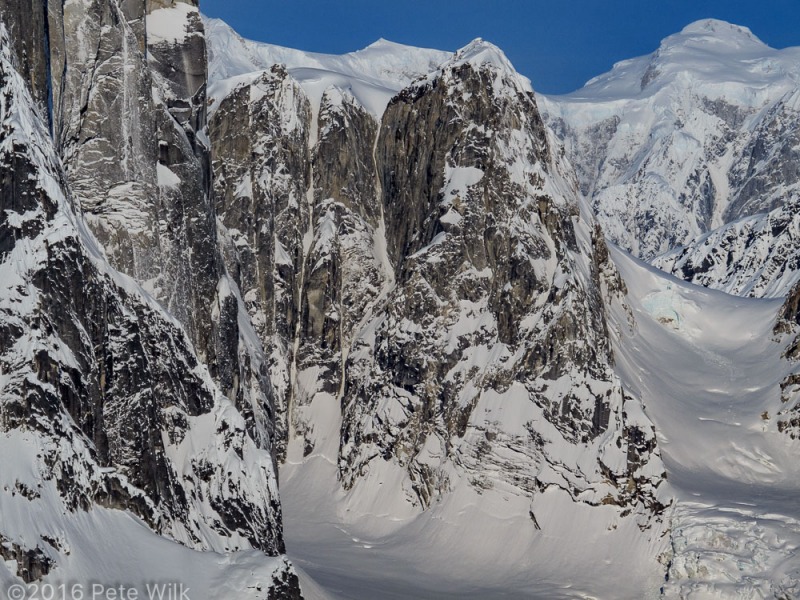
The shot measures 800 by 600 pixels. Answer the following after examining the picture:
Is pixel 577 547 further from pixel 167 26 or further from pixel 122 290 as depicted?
pixel 122 290

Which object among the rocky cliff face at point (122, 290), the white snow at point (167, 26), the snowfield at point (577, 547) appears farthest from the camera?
the snowfield at point (577, 547)

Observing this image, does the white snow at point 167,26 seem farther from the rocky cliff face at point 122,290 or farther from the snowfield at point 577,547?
the snowfield at point 577,547

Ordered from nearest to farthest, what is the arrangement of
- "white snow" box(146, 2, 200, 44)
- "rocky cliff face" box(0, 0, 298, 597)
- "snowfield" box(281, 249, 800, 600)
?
"rocky cliff face" box(0, 0, 298, 597), "white snow" box(146, 2, 200, 44), "snowfield" box(281, 249, 800, 600)

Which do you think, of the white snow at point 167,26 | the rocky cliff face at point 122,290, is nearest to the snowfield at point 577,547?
Result: the rocky cliff face at point 122,290

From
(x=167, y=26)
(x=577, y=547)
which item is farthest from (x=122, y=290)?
(x=577, y=547)

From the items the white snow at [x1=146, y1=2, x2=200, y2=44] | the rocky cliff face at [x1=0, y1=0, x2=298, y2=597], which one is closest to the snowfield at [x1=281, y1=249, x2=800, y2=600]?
the rocky cliff face at [x1=0, y1=0, x2=298, y2=597]

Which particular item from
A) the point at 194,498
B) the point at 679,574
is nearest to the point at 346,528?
the point at 679,574

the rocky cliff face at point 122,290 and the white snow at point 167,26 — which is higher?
the white snow at point 167,26

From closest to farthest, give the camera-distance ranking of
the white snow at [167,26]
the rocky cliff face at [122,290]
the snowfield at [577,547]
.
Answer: the rocky cliff face at [122,290] → the white snow at [167,26] → the snowfield at [577,547]

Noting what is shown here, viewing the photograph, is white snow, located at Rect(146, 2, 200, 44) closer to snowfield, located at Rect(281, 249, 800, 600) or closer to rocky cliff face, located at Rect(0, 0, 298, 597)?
rocky cliff face, located at Rect(0, 0, 298, 597)
